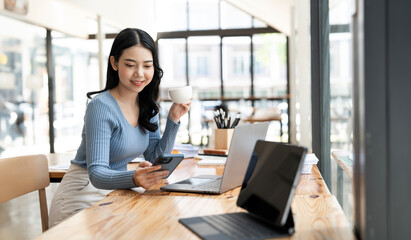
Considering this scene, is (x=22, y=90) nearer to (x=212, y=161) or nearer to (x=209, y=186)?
(x=212, y=161)

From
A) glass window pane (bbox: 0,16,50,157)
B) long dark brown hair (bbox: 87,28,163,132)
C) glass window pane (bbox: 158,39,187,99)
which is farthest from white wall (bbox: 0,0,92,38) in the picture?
long dark brown hair (bbox: 87,28,163,132)

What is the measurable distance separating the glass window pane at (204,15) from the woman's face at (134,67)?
294 inches

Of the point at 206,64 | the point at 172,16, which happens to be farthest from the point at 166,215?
the point at 172,16

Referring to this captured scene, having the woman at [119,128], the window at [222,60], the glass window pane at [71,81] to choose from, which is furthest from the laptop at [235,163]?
the window at [222,60]

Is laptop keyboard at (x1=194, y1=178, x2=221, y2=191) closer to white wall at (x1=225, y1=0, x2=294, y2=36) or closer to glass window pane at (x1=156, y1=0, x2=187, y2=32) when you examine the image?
white wall at (x1=225, y1=0, x2=294, y2=36)

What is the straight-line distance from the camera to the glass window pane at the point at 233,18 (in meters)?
8.94

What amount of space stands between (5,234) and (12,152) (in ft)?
10.7

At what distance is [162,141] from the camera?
2.12 metres

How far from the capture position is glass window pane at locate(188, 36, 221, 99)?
915 centimetres

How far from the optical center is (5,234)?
129 inches

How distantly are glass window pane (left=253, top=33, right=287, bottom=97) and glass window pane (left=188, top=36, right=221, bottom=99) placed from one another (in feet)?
2.82

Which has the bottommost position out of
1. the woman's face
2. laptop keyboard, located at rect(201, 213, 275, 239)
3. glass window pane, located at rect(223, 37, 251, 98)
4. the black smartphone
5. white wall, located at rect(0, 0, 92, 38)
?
laptop keyboard, located at rect(201, 213, 275, 239)

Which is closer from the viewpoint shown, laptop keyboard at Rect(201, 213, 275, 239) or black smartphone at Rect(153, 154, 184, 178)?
laptop keyboard at Rect(201, 213, 275, 239)

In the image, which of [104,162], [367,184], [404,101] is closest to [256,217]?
[367,184]
